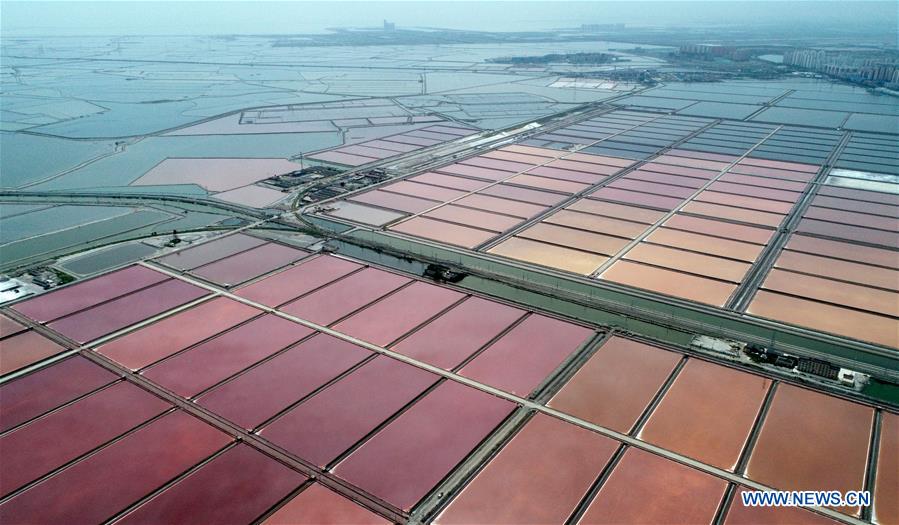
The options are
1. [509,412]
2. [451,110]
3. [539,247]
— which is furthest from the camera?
[451,110]

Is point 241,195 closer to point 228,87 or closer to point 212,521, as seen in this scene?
point 212,521

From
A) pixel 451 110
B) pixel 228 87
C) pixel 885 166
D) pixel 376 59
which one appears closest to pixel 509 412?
pixel 885 166

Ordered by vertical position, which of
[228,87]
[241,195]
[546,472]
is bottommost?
[546,472]

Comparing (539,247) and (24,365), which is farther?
(539,247)

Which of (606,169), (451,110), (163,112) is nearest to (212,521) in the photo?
(606,169)

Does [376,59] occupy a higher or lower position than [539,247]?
higher

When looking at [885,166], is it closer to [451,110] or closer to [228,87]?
[451,110]

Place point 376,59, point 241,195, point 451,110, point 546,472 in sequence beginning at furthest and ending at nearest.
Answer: point 376,59 → point 451,110 → point 241,195 → point 546,472
